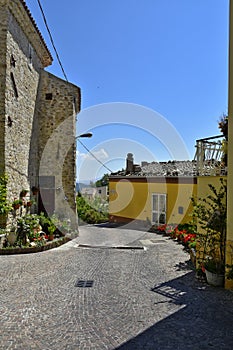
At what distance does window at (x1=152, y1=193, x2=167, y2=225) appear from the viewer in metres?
17.4

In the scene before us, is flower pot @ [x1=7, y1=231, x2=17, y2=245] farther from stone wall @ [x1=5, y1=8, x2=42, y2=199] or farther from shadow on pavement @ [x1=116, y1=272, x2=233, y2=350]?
shadow on pavement @ [x1=116, y1=272, x2=233, y2=350]

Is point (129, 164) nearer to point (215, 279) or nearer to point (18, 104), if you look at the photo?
point (18, 104)

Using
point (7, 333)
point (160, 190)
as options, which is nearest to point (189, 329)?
point (7, 333)

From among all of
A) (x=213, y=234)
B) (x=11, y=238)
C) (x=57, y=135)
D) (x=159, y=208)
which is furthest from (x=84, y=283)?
(x=159, y=208)

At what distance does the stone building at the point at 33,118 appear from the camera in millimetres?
10969

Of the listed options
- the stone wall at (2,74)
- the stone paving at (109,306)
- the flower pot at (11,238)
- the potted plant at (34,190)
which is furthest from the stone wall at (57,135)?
the stone paving at (109,306)

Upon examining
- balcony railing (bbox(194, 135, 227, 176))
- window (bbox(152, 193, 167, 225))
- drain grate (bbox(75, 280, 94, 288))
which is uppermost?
balcony railing (bbox(194, 135, 227, 176))

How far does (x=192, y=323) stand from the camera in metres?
4.90

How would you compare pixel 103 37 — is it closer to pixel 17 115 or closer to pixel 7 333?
pixel 17 115

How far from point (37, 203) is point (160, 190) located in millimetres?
7307

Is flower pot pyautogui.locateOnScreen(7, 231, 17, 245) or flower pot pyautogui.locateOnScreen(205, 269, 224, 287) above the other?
flower pot pyautogui.locateOnScreen(7, 231, 17, 245)

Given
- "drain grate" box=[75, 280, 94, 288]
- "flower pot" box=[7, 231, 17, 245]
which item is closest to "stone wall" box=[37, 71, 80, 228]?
"flower pot" box=[7, 231, 17, 245]

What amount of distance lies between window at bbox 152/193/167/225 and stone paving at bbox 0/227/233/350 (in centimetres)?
778

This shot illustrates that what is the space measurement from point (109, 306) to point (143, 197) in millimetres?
13538
